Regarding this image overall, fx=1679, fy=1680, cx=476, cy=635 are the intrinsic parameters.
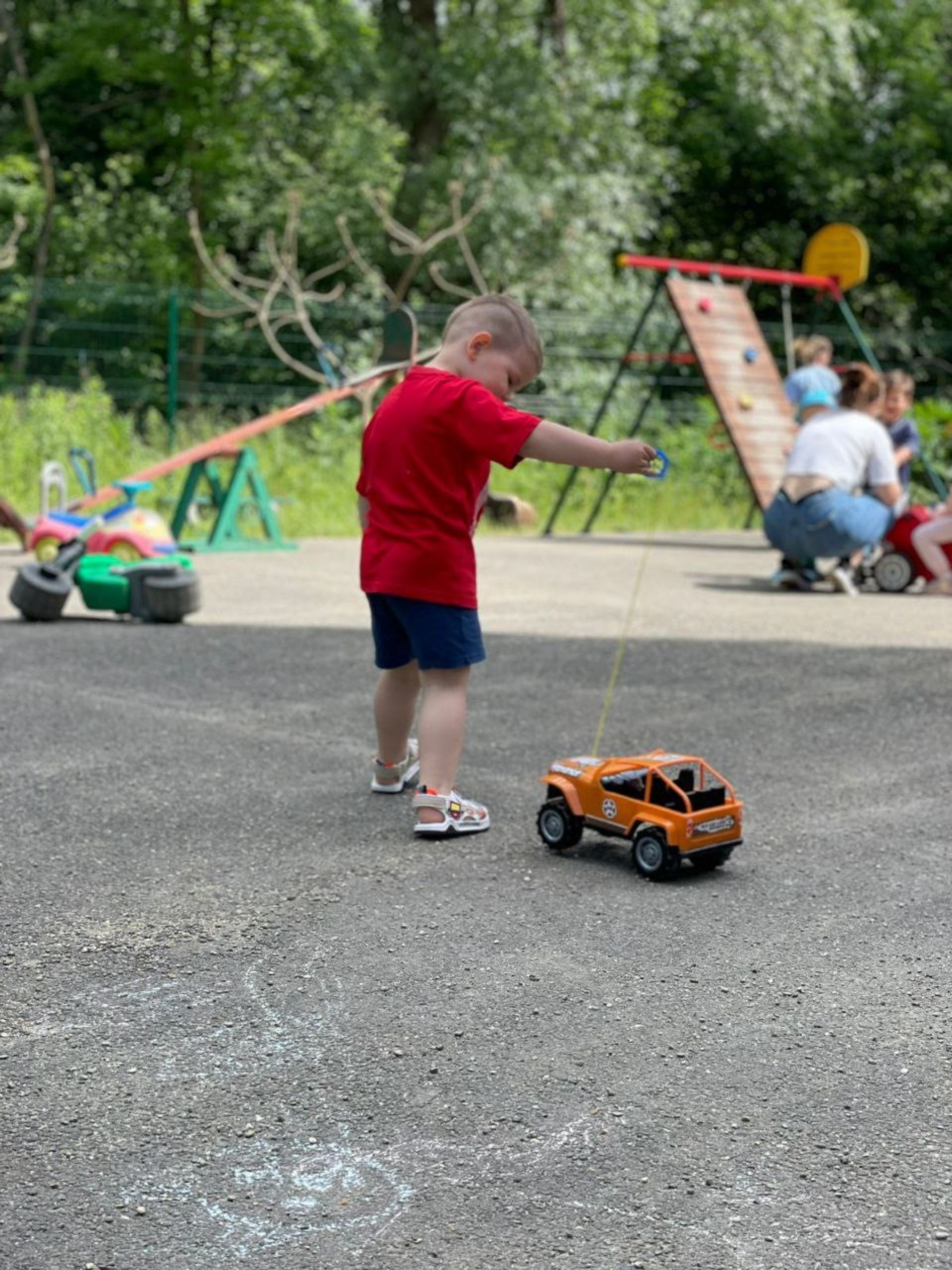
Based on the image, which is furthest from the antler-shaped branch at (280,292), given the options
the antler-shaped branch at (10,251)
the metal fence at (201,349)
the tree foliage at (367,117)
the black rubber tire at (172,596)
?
the black rubber tire at (172,596)

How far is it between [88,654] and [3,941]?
3.82 meters

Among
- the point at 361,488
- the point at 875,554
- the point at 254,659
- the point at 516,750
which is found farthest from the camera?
the point at 875,554

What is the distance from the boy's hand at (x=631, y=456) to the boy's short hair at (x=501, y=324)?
486 millimetres

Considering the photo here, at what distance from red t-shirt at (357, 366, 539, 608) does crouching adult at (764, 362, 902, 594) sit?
584 cm

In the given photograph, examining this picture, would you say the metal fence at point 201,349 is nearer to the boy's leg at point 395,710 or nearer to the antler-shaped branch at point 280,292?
the antler-shaped branch at point 280,292

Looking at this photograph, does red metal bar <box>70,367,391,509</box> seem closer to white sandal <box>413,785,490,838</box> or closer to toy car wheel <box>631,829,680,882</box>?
white sandal <box>413,785,490,838</box>

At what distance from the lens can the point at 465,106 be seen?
68.2ft

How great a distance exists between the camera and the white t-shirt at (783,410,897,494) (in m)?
9.73

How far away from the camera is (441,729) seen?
4.11m

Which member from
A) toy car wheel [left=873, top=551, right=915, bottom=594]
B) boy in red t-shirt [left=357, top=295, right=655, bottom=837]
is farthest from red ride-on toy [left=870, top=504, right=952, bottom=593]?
boy in red t-shirt [left=357, top=295, right=655, bottom=837]

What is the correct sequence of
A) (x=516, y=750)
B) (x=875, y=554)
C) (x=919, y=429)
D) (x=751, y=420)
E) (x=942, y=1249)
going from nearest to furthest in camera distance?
(x=942, y=1249) → (x=516, y=750) → (x=875, y=554) → (x=751, y=420) → (x=919, y=429)

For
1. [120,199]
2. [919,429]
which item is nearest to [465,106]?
[120,199]

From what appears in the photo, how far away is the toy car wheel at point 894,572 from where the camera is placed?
996cm

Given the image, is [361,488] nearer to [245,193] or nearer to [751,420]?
[751,420]
